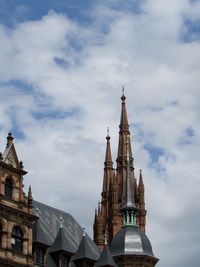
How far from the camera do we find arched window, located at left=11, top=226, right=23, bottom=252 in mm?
63144

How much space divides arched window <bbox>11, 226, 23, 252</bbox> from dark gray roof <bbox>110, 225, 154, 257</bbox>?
18.6 meters

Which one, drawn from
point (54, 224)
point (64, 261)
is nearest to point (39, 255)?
point (64, 261)

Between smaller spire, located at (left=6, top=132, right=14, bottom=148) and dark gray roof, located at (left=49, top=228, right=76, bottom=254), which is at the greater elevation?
smaller spire, located at (left=6, top=132, right=14, bottom=148)

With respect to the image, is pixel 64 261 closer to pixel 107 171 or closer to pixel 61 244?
pixel 61 244

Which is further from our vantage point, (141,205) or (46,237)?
(141,205)

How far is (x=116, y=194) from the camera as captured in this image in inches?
4402

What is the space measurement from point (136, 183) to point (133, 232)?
104ft

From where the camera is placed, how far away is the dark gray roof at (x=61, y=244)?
69188 millimetres

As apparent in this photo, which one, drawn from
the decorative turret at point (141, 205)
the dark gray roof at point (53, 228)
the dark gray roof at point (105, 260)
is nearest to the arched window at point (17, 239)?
the dark gray roof at point (53, 228)

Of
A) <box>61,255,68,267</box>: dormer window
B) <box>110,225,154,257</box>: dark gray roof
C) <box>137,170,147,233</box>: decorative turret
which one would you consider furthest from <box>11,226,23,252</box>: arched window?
<box>137,170,147,233</box>: decorative turret

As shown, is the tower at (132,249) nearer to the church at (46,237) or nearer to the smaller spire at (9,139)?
the church at (46,237)

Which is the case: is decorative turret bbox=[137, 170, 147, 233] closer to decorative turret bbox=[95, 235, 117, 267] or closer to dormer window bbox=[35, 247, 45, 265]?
decorative turret bbox=[95, 235, 117, 267]

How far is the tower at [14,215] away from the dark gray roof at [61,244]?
205 inches

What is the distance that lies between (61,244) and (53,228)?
17.0 feet
